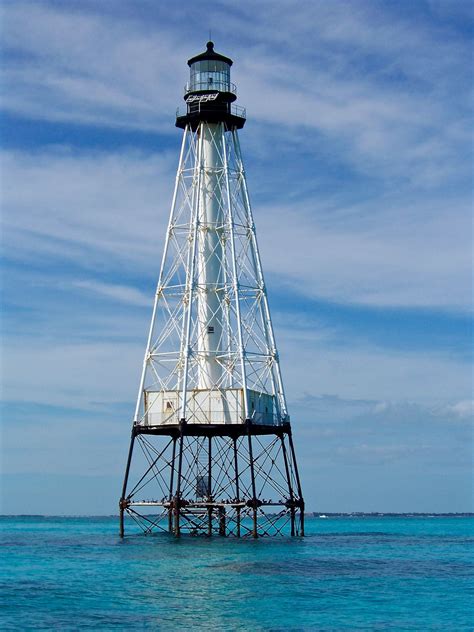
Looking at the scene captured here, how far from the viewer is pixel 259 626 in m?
29.8

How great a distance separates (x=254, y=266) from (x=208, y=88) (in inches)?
494

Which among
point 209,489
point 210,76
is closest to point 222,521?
point 209,489

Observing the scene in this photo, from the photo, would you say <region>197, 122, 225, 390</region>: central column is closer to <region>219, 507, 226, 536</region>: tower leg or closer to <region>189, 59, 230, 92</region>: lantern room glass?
<region>189, 59, 230, 92</region>: lantern room glass

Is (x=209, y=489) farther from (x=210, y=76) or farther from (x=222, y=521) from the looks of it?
(x=210, y=76)

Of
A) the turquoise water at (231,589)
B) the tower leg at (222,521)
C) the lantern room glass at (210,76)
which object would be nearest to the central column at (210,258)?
the lantern room glass at (210,76)

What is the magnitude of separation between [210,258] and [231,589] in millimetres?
29481

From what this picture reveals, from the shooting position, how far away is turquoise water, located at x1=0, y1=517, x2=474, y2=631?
101ft

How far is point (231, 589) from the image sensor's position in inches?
1454

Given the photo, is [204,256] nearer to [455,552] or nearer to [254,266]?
[254,266]

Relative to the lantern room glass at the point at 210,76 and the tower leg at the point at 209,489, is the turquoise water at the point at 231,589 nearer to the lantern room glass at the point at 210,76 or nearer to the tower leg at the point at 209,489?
the tower leg at the point at 209,489

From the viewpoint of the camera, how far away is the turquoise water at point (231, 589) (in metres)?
30.9

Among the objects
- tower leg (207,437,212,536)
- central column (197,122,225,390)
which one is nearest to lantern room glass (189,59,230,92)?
central column (197,122,225,390)

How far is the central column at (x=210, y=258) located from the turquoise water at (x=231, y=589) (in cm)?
1114

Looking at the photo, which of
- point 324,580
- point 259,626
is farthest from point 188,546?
point 259,626
